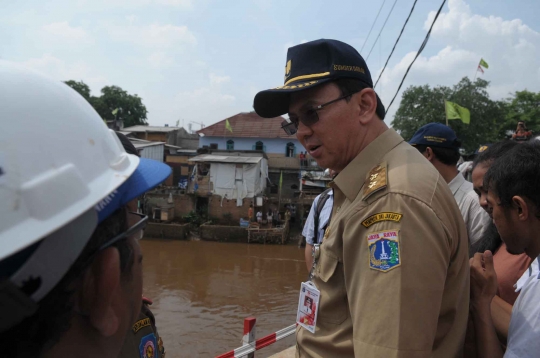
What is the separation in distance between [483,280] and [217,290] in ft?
51.6

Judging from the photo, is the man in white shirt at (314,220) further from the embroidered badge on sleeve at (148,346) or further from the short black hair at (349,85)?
the embroidered badge on sleeve at (148,346)

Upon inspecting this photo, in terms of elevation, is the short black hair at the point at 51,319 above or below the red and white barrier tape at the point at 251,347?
above

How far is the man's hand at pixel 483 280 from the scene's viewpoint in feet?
5.12

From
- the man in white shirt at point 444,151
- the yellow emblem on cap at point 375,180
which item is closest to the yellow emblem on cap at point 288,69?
the yellow emblem on cap at point 375,180

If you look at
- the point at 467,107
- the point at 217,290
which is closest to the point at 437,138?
the point at 217,290

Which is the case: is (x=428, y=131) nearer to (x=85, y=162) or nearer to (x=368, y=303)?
(x=368, y=303)

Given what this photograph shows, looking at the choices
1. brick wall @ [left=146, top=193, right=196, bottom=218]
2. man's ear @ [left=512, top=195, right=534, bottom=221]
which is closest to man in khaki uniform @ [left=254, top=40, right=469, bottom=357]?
man's ear @ [left=512, top=195, right=534, bottom=221]

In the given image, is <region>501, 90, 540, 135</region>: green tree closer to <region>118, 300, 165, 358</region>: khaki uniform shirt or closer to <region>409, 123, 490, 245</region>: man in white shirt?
<region>409, 123, 490, 245</region>: man in white shirt

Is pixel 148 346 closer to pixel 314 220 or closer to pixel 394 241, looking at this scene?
pixel 394 241

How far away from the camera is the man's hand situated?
1560 millimetres

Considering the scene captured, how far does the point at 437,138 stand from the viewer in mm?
3510

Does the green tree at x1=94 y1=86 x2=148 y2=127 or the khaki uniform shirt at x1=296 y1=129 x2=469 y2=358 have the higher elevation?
the green tree at x1=94 y1=86 x2=148 y2=127

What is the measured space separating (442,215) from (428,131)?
8.53ft

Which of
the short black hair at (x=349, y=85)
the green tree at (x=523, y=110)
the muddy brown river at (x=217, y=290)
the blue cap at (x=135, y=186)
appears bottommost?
the muddy brown river at (x=217, y=290)
